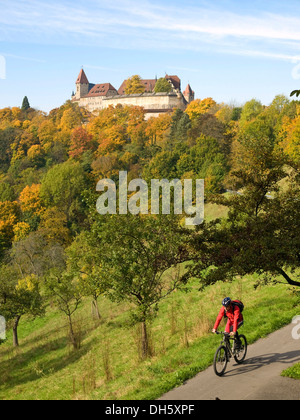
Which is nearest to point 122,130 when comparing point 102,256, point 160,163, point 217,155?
point 160,163

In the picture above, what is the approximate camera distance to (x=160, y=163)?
67438 millimetres

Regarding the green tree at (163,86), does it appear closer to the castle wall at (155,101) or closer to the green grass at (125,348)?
the castle wall at (155,101)

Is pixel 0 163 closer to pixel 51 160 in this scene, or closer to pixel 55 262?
pixel 51 160

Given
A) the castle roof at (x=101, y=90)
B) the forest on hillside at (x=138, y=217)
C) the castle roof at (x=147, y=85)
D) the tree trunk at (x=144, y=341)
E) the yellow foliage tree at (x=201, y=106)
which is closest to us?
the forest on hillside at (x=138, y=217)

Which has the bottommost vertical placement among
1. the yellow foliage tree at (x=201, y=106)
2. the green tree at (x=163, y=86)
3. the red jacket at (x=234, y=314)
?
the red jacket at (x=234, y=314)

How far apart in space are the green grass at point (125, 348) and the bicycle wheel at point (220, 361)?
65cm

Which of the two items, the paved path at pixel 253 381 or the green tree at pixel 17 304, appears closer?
the paved path at pixel 253 381

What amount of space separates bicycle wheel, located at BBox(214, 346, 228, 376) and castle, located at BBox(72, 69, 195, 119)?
394 ft

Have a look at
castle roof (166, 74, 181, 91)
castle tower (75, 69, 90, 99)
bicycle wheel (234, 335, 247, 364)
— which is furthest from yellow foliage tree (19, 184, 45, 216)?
castle tower (75, 69, 90, 99)

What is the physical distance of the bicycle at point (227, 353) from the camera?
9328mm


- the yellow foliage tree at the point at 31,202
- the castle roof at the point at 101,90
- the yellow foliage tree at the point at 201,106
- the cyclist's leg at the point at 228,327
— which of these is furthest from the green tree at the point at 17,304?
the castle roof at the point at 101,90

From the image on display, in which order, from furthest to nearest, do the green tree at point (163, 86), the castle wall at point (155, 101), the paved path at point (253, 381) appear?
the green tree at point (163, 86), the castle wall at point (155, 101), the paved path at point (253, 381)

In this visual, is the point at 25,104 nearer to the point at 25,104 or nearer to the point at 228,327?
the point at 25,104

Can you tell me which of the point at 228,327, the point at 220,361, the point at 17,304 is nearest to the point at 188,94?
the point at 17,304
